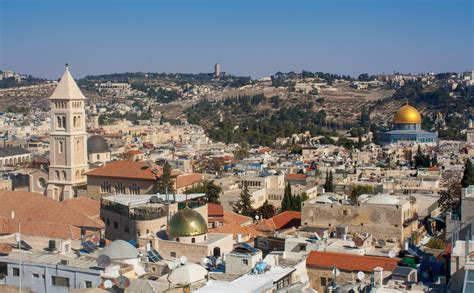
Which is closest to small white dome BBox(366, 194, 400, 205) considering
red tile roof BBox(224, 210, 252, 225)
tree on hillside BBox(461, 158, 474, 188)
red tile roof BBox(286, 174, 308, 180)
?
red tile roof BBox(224, 210, 252, 225)

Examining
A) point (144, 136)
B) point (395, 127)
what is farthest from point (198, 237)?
point (144, 136)

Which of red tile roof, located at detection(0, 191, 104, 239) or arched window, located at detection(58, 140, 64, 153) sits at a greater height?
arched window, located at detection(58, 140, 64, 153)

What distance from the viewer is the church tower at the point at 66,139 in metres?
36.4

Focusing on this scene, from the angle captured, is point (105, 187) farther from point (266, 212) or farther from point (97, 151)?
point (97, 151)

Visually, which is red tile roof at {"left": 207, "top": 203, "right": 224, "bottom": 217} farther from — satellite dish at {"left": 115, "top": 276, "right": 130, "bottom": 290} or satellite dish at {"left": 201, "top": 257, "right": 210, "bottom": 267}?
satellite dish at {"left": 115, "top": 276, "right": 130, "bottom": 290}

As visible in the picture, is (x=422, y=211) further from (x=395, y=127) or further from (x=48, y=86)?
(x=48, y=86)

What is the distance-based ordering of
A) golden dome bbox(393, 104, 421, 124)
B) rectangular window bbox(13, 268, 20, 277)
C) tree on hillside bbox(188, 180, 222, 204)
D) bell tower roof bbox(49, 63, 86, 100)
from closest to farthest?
1. rectangular window bbox(13, 268, 20, 277)
2. tree on hillside bbox(188, 180, 222, 204)
3. bell tower roof bbox(49, 63, 86, 100)
4. golden dome bbox(393, 104, 421, 124)

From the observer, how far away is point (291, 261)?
17.7 metres

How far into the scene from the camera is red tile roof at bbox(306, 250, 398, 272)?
1709 cm

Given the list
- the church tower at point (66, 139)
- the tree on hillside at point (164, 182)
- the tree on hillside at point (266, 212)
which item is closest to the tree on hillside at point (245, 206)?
the tree on hillside at point (266, 212)

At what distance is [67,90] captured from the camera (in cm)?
3650

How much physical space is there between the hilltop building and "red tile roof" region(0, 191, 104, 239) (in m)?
43.9

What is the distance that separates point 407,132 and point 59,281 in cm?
5506

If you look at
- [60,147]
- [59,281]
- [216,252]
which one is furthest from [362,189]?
[59,281]
